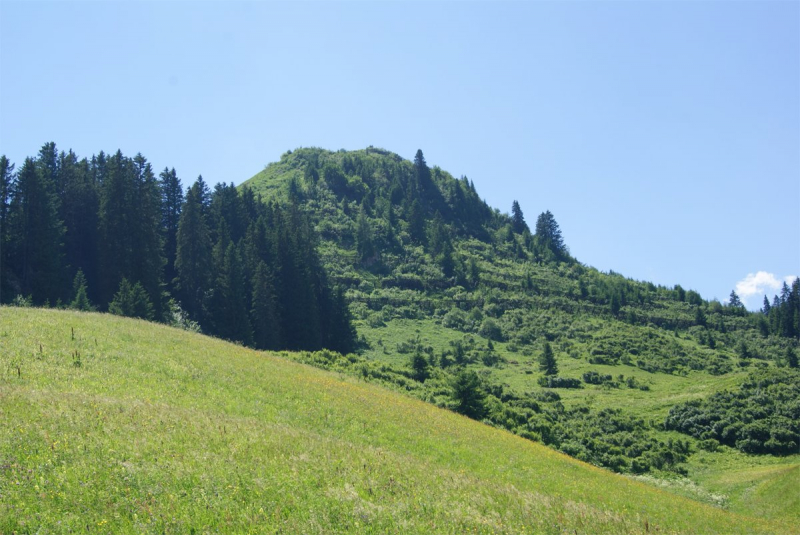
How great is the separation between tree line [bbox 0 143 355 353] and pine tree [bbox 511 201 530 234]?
4793 inches

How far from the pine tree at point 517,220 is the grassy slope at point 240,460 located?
167 meters

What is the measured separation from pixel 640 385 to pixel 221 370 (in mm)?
68426

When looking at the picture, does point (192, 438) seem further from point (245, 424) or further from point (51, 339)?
point (51, 339)

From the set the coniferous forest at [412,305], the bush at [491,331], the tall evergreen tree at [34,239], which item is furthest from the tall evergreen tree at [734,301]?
the tall evergreen tree at [34,239]

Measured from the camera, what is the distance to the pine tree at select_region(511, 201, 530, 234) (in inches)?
7544

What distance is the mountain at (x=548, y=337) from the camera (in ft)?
150

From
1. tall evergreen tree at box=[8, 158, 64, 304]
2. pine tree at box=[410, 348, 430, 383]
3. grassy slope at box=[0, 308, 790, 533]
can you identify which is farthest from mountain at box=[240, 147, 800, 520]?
tall evergreen tree at box=[8, 158, 64, 304]

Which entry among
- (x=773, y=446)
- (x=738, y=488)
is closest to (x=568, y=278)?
(x=773, y=446)

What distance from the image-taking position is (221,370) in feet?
88.7

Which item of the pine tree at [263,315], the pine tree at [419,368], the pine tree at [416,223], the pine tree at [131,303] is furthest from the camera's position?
the pine tree at [416,223]

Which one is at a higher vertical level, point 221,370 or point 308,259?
point 308,259

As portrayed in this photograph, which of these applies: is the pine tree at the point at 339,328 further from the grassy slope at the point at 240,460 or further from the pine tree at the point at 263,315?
the grassy slope at the point at 240,460

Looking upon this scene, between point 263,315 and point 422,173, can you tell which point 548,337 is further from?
point 422,173

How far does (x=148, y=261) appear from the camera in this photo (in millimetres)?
59906
